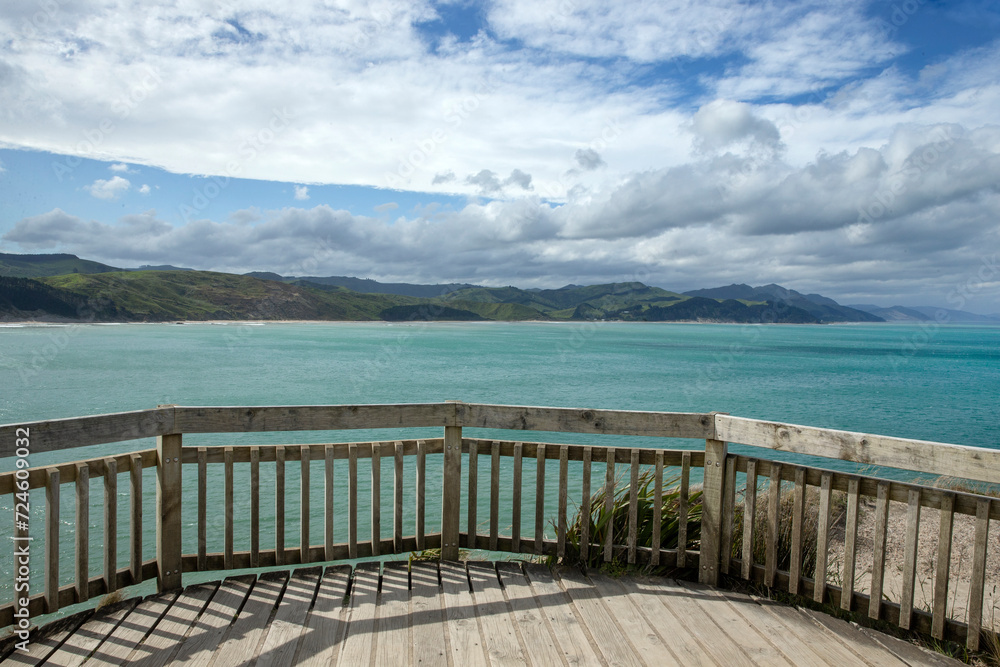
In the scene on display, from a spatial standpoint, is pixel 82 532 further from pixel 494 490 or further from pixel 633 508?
pixel 633 508

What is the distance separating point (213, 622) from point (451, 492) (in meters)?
1.72

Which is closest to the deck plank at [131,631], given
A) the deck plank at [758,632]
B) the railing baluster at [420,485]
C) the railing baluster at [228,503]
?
the railing baluster at [228,503]

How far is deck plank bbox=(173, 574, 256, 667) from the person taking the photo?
3.12 metres

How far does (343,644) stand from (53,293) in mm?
174929

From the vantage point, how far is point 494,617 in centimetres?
362

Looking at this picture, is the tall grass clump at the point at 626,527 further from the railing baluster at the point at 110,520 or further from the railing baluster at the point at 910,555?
the railing baluster at the point at 110,520

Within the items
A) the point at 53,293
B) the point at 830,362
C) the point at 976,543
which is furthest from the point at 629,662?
the point at 53,293

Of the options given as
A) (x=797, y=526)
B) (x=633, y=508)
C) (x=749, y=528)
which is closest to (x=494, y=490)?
(x=633, y=508)

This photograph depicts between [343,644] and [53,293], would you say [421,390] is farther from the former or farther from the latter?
[53,293]

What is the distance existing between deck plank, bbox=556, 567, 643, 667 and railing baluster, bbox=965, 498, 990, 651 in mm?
1858

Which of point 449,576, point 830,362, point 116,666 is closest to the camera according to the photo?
point 116,666

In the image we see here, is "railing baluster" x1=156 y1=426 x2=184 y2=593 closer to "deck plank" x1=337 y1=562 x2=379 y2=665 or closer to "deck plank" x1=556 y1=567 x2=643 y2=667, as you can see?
"deck plank" x1=337 y1=562 x2=379 y2=665

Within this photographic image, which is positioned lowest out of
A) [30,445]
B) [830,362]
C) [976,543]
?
[830,362]

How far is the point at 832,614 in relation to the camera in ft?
12.5
